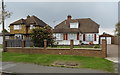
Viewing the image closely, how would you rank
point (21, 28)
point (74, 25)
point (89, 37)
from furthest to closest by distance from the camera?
point (21, 28) → point (74, 25) → point (89, 37)

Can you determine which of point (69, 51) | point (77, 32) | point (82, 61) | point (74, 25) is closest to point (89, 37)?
point (77, 32)

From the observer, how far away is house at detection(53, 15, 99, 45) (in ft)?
112

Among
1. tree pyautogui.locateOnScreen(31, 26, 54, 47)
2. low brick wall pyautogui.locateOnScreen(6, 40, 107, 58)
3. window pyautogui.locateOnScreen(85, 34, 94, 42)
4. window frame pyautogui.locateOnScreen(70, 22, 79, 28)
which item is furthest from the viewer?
window frame pyautogui.locateOnScreen(70, 22, 79, 28)

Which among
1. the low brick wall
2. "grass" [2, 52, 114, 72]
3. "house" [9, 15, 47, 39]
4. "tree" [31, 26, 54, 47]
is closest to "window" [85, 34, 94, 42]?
"house" [9, 15, 47, 39]

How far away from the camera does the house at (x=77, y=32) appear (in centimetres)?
3412

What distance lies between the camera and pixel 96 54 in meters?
15.8

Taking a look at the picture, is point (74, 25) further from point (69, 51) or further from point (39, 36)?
point (69, 51)

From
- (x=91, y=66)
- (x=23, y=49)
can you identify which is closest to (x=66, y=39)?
(x=23, y=49)

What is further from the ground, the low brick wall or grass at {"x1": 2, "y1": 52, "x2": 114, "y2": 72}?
the low brick wall

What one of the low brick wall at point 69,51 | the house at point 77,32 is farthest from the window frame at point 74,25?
the low brick wall at point 69,51

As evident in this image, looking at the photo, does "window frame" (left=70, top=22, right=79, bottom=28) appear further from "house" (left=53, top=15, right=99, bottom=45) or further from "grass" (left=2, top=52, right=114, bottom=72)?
"grass" (left=2, top=52, right=114, bottom=72)

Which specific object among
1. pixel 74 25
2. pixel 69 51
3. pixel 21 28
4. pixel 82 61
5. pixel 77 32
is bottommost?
pixel 82 61

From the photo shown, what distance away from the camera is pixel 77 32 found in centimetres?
3388

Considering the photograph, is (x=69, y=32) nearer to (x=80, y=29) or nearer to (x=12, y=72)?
(x=80, y=29)
